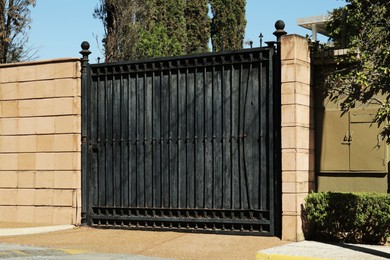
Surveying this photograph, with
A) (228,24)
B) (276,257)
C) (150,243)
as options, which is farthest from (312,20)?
(276,257)

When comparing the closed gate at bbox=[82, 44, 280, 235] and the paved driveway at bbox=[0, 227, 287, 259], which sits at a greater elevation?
the closed gate at bbox=[82, 44, 280, 235]

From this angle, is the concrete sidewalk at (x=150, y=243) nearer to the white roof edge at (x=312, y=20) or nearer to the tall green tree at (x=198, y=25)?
the white roof edge at (x=312, y=20)

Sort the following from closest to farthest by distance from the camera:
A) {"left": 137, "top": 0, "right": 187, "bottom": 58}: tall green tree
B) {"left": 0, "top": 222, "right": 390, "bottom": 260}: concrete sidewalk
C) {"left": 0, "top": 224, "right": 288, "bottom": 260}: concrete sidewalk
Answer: {"left": 0, "top": 222, "right": 390, "bottom": 260}: concrete sidewalk < {"left": 0, "top": 224, "right": 288, "bottom": 260}: concrete sidewalk < {"left": 137, "top": 0, "right": 187, "bottom": 58}: tall green tree

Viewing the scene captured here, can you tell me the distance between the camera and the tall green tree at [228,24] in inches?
1891

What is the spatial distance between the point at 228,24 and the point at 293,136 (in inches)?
1468

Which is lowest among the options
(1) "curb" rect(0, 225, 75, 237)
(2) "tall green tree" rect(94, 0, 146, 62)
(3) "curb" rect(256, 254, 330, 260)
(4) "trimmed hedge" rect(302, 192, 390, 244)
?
(1) "curb" rect(0, 225, 75, 237)

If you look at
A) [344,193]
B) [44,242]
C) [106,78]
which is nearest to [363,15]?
[344,193]

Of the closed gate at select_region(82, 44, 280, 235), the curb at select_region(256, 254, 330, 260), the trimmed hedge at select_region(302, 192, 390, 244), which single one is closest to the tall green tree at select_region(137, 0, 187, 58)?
the closed gate at select_region(82, 44, 280, 235)

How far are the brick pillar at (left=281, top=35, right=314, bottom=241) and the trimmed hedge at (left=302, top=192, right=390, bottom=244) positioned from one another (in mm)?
285

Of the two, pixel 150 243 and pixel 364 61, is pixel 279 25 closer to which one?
pixel 364 61

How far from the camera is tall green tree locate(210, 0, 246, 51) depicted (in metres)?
48.0

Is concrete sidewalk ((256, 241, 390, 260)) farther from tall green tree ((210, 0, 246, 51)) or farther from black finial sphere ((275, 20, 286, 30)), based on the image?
tall green tree ((210, 0, 246, 51))

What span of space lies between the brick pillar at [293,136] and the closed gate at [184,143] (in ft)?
0.90

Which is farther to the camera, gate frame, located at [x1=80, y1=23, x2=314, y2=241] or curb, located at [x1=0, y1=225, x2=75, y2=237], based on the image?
curb, located at [x1=0, y1=225, x2=75, y2=237]
